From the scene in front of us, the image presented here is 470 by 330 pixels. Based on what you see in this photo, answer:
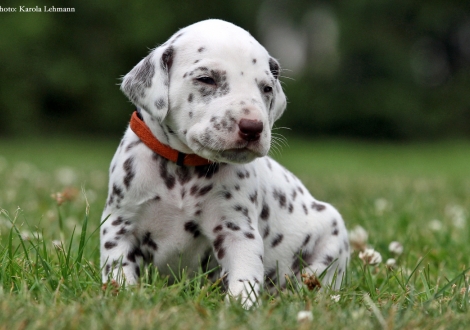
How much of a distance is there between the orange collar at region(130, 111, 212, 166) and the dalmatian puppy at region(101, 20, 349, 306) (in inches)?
0.7

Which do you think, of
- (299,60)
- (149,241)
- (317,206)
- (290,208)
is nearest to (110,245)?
(149,241)

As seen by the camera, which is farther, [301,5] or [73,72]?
[301,5]

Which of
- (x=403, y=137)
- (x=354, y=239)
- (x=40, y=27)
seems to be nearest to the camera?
(x=354, y=239)

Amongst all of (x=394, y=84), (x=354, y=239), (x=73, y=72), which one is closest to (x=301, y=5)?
(x=394, y=84)

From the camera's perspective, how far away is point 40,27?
2419cm

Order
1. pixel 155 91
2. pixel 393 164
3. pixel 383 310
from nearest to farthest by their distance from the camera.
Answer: pixel 383 310
pixel 155 91
pixel 393 164

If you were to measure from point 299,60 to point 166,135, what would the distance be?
27.9m

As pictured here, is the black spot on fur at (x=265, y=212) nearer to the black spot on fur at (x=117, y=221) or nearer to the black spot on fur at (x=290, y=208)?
the black spot on fur at (x=290, y=208)

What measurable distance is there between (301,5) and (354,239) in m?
25.4

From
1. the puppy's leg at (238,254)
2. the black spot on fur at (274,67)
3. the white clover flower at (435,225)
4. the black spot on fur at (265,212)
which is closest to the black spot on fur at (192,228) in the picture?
the puppy's leg at (238,254)

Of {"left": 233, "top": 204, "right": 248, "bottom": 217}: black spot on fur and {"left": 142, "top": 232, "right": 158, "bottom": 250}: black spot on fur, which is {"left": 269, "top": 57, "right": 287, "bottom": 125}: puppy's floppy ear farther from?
{"left": 142, "top": 232, "right": 158, "bottom": 250}: black spot on fur

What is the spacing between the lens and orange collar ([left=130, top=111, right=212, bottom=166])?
13.0 ft

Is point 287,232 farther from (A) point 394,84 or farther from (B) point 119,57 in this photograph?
(A) point 394,84

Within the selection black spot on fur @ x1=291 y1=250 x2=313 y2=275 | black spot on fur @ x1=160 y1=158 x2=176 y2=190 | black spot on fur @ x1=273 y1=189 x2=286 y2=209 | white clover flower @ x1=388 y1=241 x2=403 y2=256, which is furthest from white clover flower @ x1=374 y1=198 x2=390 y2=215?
black spot on fur @ x1=160 y1=158 x2=176 y2=190
